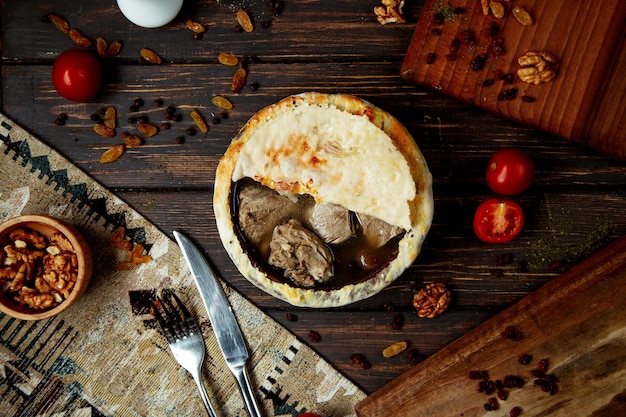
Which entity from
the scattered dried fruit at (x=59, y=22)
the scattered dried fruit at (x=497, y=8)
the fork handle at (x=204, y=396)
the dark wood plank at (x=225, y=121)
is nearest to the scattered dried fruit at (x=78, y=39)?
the scattered dried fruit at (x=59, y=22)

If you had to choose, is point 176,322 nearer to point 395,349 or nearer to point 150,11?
point 395,349

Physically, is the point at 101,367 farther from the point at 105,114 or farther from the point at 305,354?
the point at 105,114

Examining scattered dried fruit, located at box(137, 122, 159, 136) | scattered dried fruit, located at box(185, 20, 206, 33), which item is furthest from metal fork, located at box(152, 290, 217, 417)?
scattered dried fruit, located at box(185, 20, 206, 33)

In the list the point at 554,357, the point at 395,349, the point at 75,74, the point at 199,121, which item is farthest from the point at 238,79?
the point at 554,357

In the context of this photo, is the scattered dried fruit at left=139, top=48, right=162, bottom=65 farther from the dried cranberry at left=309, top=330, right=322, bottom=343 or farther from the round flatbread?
the dried cranberry at left=309, top=330, right=322, bottom=343

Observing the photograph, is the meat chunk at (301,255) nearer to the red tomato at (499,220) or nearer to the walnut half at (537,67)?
the red tomato at (499,220)

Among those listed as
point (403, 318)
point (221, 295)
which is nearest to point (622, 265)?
point (403, 318)
